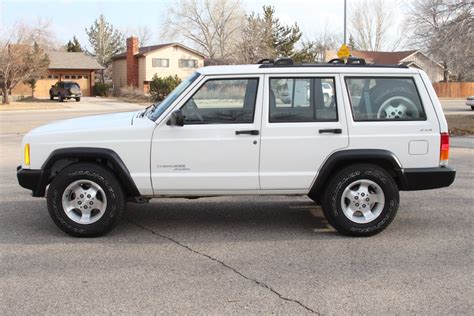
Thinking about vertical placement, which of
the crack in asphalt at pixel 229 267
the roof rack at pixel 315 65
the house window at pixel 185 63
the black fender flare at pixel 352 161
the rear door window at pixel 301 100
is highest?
the house window at pixel 185 63

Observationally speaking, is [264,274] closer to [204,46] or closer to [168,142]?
[168,142]

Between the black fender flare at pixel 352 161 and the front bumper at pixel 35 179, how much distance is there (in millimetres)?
2940

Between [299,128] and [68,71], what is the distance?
5710 cm

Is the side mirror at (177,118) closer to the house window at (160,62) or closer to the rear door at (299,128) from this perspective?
the rear door at (299,128)

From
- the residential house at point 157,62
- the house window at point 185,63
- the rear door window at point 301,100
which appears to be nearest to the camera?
the rear door window at point 301,100

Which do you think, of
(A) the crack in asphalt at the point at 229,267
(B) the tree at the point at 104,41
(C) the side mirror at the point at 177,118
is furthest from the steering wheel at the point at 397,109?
(B) the tree at the point at 104,41

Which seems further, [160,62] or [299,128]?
[160,62]

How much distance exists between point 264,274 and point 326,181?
1.60 m

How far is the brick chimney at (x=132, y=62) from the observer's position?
5972cm

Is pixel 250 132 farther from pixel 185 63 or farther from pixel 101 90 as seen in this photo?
pixel 101 90

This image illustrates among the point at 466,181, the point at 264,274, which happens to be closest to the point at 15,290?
the point at 264,274

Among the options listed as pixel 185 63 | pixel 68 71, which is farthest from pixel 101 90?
pixel 185 63

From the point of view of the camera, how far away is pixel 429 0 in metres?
22.0

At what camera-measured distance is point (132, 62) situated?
59.8 metres
